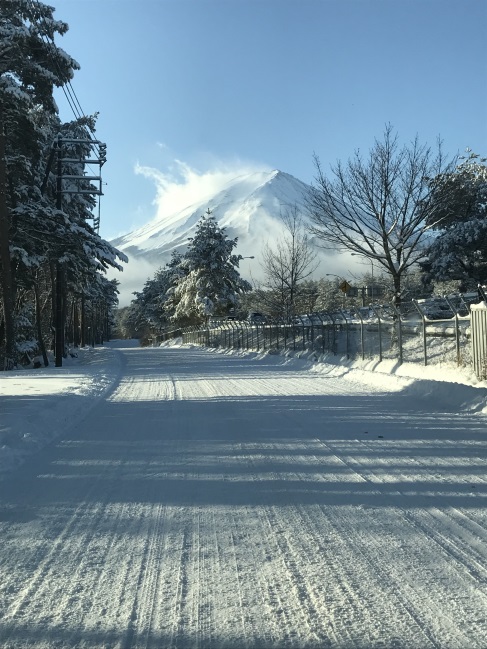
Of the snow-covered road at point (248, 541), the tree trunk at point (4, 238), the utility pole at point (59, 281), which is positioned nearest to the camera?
the snow-covered road at point (248, 541)

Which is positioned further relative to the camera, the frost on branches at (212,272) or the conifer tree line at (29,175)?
the frost on branches at (212,272)

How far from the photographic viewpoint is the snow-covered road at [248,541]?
10.1 feet

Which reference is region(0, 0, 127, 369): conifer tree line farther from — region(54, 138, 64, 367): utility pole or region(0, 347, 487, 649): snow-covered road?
region(0, 347, 487, 649): snow-covered road

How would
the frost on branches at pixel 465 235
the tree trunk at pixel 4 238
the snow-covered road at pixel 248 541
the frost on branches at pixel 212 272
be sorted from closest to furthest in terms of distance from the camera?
the snow-covered road at pixel 248 541 < the tree trunk at pixel 4 238 < the frost on branches at pixel 465 235 < the frost on branches at pixel 212 272

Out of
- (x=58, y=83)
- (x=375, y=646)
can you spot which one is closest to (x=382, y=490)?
(x=375, y=646)

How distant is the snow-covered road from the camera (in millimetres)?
3084

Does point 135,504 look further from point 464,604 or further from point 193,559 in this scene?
point 464,604

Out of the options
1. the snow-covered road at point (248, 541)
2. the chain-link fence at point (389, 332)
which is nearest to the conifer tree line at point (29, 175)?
the chain-link fence at point (389, 332)

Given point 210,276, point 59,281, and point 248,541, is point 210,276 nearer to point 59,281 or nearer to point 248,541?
point 59,281

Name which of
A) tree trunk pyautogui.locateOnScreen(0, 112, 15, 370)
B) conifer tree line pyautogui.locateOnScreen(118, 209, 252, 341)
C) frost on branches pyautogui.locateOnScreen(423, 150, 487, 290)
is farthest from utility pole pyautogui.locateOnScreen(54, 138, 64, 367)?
conifer tree line pyautogui.locateOnScreen(118, 209, 252, 341)

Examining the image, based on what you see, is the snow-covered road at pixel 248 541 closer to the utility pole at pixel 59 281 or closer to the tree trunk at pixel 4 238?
the tree trunk at pixel 4 238

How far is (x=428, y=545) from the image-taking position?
4.16 m

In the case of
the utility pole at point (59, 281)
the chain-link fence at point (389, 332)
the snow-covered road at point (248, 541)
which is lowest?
the snow-covered road at point (248, 541)

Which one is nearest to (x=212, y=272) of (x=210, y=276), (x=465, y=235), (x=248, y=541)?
(x=210, y=276)
